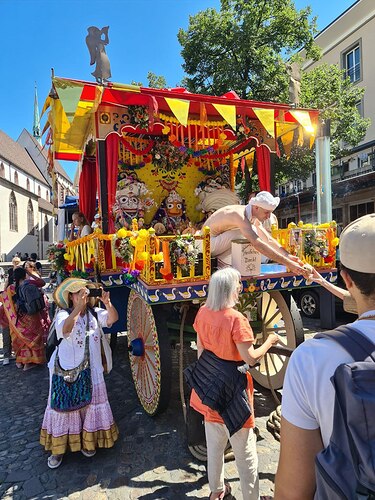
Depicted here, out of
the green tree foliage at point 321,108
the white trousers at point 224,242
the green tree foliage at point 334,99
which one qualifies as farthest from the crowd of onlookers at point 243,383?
the green tree foliage at point 334,99

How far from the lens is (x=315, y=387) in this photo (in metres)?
0.97

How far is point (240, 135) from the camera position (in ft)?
18.1

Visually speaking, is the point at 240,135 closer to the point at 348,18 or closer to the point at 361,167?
the point at 361,167

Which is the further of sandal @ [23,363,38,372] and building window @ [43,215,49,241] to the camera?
building window @ [43,215,49,241]

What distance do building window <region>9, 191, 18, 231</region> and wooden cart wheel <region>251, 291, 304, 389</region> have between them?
34.5m

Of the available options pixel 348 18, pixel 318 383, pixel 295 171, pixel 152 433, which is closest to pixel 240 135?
pixel 152 433

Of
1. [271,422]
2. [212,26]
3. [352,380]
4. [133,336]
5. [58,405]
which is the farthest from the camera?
[212,26]

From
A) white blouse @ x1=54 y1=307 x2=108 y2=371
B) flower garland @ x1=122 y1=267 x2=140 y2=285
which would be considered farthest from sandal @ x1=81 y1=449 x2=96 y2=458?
flower garland @ x1=122 y1=267 x2=140 y2=285

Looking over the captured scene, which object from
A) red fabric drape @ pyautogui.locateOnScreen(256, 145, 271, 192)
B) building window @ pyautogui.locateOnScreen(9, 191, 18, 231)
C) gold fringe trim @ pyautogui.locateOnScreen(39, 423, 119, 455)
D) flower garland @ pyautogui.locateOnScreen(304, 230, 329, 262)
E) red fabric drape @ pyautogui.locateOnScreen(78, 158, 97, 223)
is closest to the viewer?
gold fringe trim @ pyautogui.locateOnScreen(39, 423, 119, 455)

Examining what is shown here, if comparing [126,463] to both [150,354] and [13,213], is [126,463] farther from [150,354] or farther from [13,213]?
[13,213]

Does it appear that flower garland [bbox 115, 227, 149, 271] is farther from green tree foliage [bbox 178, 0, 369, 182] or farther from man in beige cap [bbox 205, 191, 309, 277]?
green tree foliage [bbox 178, 0, 369, 182]

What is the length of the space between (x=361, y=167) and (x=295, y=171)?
20.2ft

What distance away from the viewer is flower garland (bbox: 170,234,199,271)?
3293 millimetres

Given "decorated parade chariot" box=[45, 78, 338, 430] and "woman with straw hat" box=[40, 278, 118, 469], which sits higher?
"decorated parade chariot" box=[45, 78, 338, 430]
